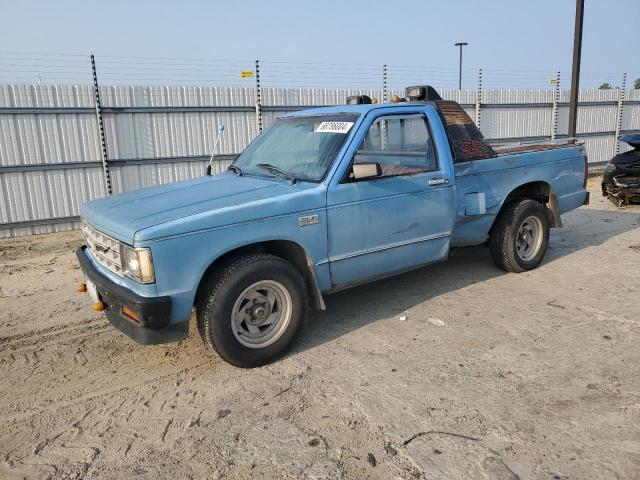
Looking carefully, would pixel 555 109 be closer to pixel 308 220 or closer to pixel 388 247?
pixel 388 247

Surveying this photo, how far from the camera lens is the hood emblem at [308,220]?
3785mm

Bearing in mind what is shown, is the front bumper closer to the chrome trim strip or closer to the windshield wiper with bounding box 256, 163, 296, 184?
the chrome trim strip

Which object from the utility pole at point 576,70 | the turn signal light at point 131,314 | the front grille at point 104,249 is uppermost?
the utility pole at point 576,70

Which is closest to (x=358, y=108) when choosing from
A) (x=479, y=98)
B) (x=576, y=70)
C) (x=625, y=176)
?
(x=625, y=176)

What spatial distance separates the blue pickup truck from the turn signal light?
2 centimetres

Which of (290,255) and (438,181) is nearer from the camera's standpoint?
(290,255)

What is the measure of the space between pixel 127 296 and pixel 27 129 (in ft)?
24.2

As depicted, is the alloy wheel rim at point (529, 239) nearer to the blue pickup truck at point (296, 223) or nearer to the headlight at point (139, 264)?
the blue pickup truck at point (296, 223)

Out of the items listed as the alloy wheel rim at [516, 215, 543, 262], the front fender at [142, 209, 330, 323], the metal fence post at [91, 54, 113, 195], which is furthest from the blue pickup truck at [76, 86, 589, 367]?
the metal fence post at [91, 54, 113, 195]

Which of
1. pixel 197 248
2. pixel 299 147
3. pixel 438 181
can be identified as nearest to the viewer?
pixel 197 248

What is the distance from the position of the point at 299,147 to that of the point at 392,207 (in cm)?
99

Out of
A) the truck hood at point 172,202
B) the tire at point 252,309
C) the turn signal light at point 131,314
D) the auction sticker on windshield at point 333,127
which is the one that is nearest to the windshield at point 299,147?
the auction sticker on windshield at point 333,127

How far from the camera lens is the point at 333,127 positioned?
14.3 ft

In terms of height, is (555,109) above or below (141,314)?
above
